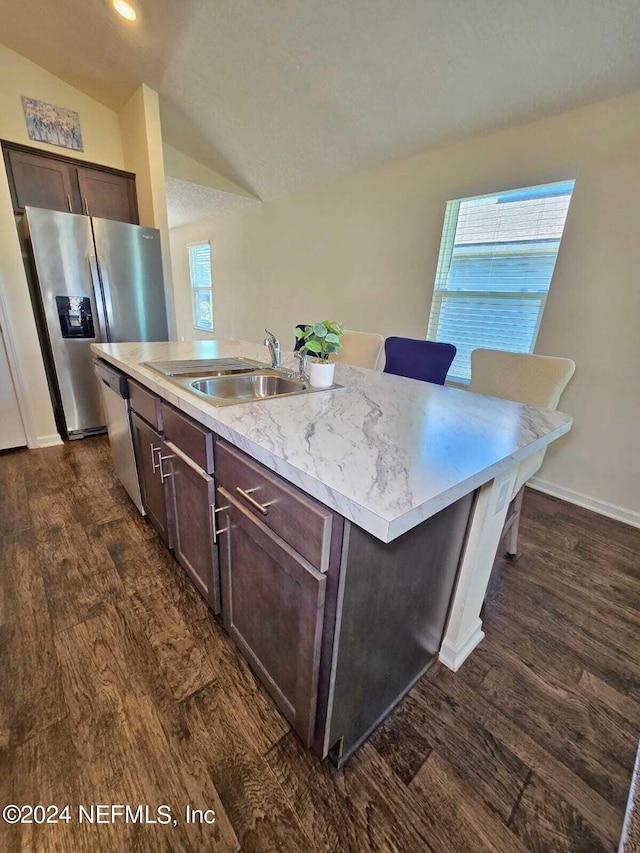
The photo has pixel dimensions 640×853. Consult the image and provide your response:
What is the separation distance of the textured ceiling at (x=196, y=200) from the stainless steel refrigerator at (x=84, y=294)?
1.62 meters

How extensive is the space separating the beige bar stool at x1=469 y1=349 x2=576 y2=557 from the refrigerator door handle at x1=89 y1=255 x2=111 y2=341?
2.90 meters

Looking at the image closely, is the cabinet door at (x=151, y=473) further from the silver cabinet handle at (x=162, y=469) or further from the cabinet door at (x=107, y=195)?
the cabinet door at (x=107, y=195)

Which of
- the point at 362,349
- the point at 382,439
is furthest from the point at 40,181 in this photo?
the point at 382,439

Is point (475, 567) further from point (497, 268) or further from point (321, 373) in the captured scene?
point (497, 268)

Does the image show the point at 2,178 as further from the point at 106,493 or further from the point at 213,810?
the point at 213,810

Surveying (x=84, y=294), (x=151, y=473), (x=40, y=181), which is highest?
(x=40, y=181)

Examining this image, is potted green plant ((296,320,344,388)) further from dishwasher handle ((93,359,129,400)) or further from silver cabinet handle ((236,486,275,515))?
dishwasher handle ((93,359,129,400))

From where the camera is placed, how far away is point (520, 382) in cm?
176

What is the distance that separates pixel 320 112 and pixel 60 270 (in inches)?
92.5

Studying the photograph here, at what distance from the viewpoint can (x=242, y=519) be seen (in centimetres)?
103

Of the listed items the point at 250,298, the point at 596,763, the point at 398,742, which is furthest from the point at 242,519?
the point at 250,298

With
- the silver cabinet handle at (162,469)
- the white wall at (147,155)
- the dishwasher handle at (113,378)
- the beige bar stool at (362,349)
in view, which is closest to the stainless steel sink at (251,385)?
the silver cabinet handle at (162,469)

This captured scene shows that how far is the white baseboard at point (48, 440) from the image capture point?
300 cm

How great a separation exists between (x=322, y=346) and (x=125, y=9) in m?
2.62
